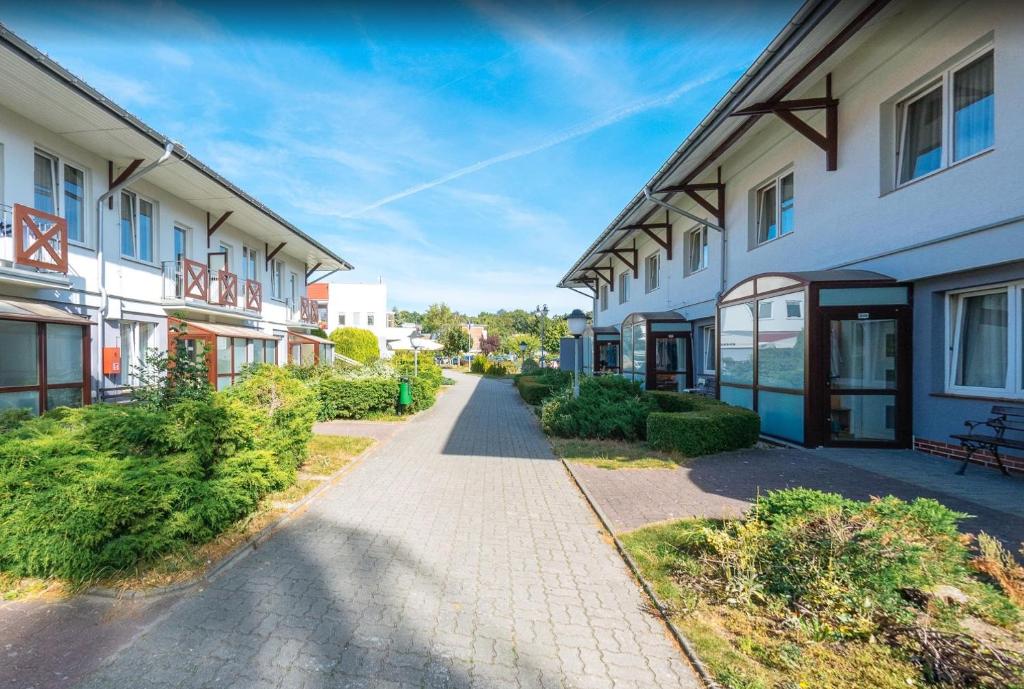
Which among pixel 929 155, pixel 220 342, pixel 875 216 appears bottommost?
pixel 220 342

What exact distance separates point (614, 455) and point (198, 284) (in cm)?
1271

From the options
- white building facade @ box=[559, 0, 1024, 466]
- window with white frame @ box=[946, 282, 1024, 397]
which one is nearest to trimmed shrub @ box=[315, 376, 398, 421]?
white building facade @ box=[559, 0, 1024, 466]

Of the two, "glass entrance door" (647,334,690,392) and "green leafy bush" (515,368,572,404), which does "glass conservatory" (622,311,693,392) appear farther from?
"green leafy bush" (515,368,572,404)

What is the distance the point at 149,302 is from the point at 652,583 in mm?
14077

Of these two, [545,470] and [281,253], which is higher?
[281,253]

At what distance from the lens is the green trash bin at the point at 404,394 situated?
47.0 feet

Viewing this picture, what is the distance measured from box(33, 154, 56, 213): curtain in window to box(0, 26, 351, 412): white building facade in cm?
2

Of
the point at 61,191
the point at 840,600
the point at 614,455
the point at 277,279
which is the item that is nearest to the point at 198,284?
the point at 61,191

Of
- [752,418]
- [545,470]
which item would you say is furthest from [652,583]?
[752,418]

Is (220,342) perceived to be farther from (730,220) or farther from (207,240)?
(730,220)

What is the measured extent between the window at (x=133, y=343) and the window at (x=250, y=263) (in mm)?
6199

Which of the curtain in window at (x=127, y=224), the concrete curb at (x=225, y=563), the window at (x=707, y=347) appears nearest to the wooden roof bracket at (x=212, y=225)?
the curtain in window at (x=127, y=224)

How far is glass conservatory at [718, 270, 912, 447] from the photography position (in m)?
7.94

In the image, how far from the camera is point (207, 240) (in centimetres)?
1619
